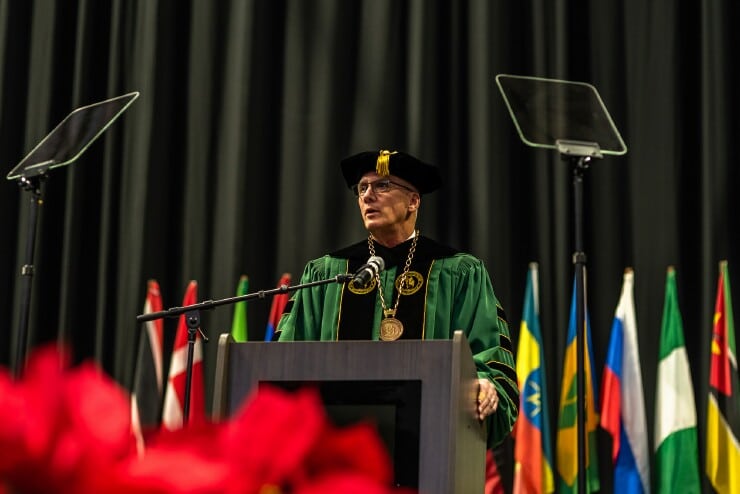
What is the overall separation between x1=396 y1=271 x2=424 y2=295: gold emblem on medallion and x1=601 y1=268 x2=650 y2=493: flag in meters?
2.05

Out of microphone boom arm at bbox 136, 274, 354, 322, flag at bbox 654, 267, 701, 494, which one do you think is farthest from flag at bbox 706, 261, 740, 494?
microphone boom arm at bbox 136, 274, 354, 322

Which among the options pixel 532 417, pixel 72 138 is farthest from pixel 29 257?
pixel 532 417

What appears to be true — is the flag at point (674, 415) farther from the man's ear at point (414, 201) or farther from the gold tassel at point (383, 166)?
the gold tassel at point (383, 166)

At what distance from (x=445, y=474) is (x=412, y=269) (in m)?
1.62

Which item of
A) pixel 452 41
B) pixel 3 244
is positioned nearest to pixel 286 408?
pixel 452 41

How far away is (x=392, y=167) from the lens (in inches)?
162

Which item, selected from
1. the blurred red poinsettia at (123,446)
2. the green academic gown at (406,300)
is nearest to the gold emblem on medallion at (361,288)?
the green academic gown at (406,300)

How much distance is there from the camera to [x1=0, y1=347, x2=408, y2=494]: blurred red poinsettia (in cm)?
33

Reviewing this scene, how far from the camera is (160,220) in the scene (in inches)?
263

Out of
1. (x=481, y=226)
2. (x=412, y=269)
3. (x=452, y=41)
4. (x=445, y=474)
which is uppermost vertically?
(x=452, y=41)

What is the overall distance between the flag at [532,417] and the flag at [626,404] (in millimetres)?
318

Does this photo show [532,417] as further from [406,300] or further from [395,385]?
[395,385]

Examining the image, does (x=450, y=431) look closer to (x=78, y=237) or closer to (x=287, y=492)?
(x=287, y=492)

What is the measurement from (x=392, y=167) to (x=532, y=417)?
2.05 m
